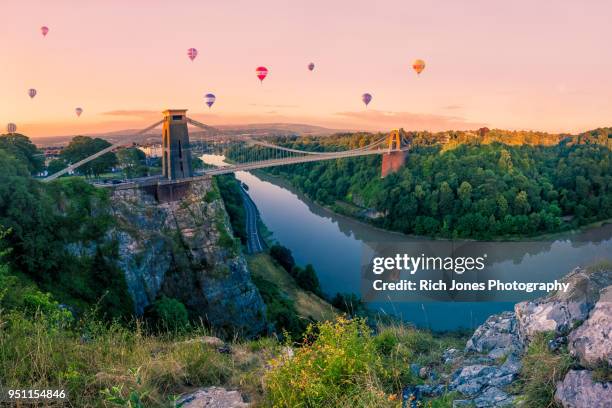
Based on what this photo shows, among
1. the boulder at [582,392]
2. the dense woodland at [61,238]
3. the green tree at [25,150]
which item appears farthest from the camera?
the green tree at [25,150]

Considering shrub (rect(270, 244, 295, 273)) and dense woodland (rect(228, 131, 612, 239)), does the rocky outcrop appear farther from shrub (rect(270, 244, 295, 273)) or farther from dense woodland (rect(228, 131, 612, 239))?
dense woodland (rect(228, 131, 612, 239))

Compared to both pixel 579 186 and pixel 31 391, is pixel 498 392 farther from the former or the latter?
pixel 579 186

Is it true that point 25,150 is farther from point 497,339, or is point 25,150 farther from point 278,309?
point 497,339

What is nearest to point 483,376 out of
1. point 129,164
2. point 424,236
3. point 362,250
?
point 129,164

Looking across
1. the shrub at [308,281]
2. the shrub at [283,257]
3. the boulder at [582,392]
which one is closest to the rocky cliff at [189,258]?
the shrub at [308,281]

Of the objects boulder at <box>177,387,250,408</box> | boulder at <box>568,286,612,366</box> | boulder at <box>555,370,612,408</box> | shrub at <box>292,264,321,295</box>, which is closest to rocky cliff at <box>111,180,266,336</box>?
shrub at <box>292,264,321,295</box>

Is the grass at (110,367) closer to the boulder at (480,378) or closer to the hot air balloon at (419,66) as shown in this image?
the boulder at (480,378)
